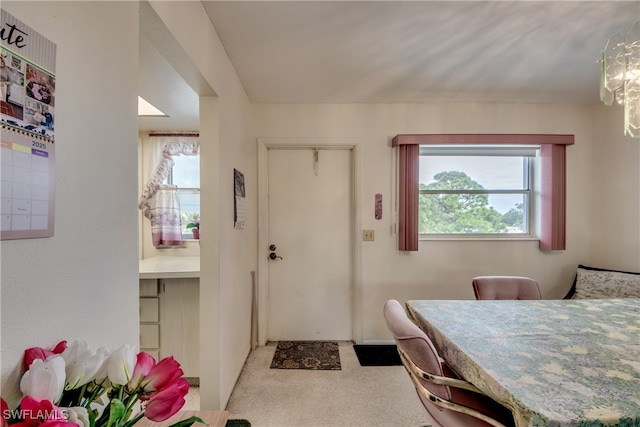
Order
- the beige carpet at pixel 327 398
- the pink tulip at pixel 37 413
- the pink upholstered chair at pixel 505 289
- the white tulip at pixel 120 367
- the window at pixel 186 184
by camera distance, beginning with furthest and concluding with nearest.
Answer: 1. the window at pixel 186 184
2. the pink upholstered chair at pixel 505 289
3. the beige carpet at pixel 327 398
4. the white tulip at pixel 120 367
5. the pink tulip at pixel 37 413

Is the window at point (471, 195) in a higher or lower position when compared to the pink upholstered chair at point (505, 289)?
higher

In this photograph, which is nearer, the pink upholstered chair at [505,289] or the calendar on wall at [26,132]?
the calendar on wall at [26,132]

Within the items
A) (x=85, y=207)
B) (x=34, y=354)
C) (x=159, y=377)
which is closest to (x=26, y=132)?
(x=85, y=207)

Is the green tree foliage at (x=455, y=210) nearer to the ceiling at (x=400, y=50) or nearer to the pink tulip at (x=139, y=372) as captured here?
the ceiling at (x=400, y=50)

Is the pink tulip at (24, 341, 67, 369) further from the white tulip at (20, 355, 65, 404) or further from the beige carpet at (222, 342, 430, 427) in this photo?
the beige carpet at (222, 342, 430, 427)

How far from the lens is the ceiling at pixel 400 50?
1452 mm

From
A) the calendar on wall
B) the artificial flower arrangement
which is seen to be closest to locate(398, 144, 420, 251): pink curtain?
the artificial flower arrangement

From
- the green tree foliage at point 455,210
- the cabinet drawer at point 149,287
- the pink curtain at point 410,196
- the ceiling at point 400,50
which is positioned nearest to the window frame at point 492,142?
the pink curtain at point 410,196

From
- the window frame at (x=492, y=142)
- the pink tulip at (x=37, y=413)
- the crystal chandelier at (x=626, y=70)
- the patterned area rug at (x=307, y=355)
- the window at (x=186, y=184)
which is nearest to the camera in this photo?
the pink tulip at (x=37, y=413)

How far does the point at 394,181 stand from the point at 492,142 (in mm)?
1018

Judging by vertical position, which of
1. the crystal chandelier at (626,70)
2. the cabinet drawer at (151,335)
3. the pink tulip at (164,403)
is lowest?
the cabinet drawer at (151,335)

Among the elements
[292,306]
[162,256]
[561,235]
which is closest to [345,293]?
[292,306]

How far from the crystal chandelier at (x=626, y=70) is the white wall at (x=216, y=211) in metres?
2.08

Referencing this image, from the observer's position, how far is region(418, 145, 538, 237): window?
2795 millimetres
